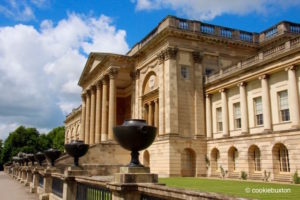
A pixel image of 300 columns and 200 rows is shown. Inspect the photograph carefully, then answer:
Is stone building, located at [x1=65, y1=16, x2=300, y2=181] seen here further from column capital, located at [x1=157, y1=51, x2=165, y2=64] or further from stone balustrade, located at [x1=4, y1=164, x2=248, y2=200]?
stone balustrade, located at [x1=4, y1=164, x2=248, y2=200]

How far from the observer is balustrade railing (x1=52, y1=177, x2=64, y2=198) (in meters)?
15.9

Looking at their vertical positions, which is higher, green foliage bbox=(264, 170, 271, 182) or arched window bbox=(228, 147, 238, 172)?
arched window bbox=(228, 147, 238, 172)

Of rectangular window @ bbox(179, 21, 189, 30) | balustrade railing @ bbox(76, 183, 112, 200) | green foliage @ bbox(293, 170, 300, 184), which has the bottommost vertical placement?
green foliage @ bbox(293, 170, 300, 184)

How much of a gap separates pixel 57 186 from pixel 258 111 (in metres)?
19.9

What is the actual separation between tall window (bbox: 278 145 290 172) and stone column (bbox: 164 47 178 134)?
1089 centimetres

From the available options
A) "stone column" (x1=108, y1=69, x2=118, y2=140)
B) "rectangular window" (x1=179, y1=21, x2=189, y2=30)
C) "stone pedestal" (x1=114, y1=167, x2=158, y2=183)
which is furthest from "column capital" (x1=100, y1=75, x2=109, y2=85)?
"stone pedestal" (x1=114, y1=167, x2=158, y2=183)

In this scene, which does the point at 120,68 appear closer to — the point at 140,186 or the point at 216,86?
the point at 216,86

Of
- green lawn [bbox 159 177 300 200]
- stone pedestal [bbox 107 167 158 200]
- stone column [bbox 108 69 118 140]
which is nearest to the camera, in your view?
stone pedestal [bbox 107 167 158 200]

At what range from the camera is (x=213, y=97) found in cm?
3600

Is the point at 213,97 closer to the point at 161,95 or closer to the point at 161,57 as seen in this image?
the point at 161,95

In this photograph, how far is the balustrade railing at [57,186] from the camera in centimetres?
1585

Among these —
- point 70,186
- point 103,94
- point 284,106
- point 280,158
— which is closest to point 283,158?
point 280,158

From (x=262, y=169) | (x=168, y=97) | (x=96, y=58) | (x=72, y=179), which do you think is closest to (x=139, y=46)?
(x=96, y=58)

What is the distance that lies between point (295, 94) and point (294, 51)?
336 centimetres
